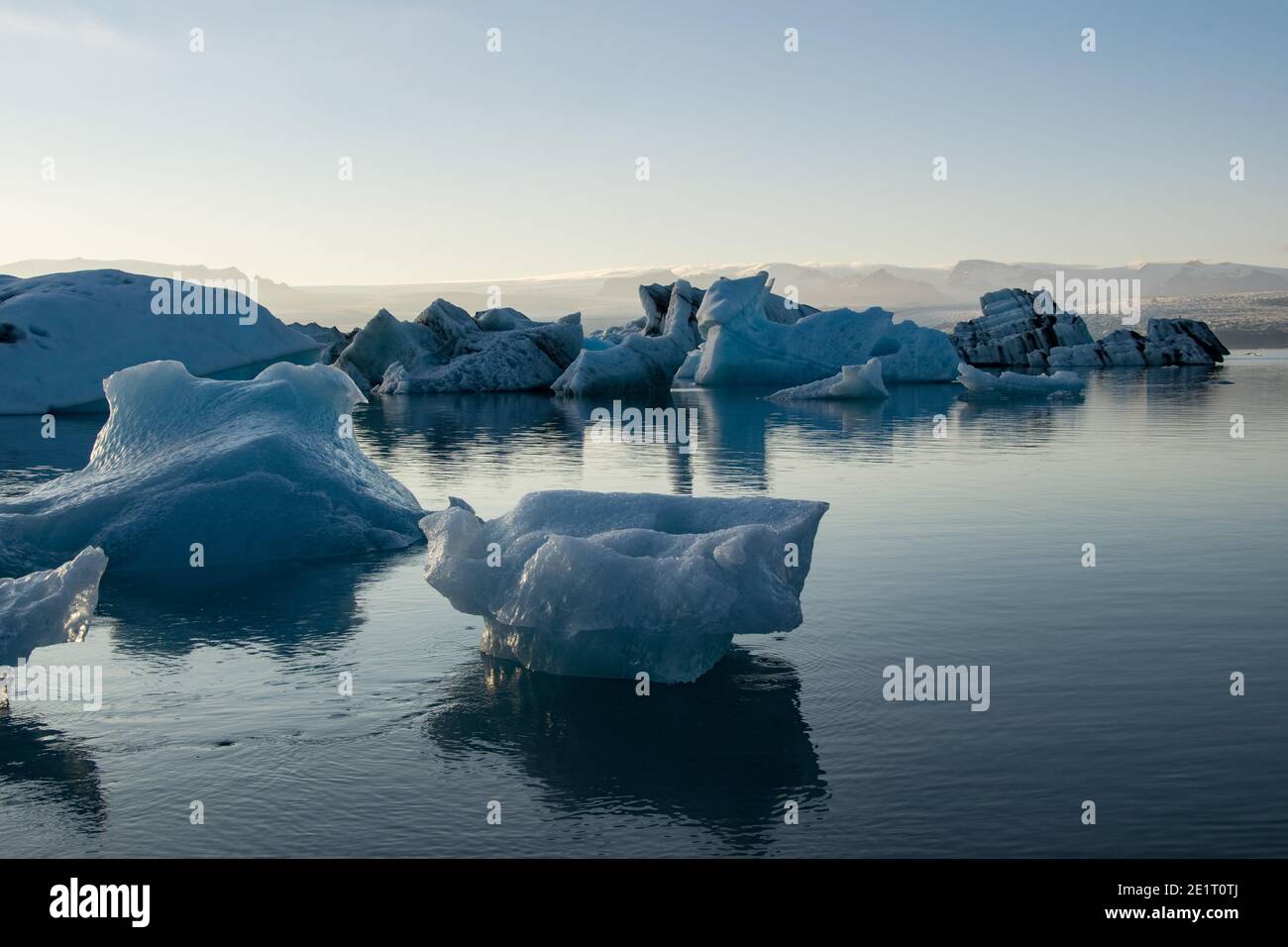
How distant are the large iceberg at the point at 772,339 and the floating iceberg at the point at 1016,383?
4.50 m

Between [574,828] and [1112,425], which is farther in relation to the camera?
[1112,425]

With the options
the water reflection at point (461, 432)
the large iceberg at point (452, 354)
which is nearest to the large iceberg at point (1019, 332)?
the large iceberg at point (452, 354)

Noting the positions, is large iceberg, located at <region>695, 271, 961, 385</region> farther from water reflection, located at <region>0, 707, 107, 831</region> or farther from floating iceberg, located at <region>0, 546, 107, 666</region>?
water reflection, located at <region>0, 707, 107, 831</region>

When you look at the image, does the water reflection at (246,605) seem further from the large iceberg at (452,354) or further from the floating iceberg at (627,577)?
the large iceberg at (452,354)

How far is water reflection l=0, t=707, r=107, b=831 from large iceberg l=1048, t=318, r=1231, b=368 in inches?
2135

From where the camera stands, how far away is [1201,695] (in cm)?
648

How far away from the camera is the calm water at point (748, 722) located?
4.90 metres

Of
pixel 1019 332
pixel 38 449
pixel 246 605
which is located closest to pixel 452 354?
pixel 38 449

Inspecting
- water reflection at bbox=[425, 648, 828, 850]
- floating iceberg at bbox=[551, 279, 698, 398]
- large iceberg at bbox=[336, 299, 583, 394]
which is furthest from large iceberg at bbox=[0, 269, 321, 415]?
water reflection at bbox=[425, 648, 828, 850]

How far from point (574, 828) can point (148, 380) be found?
928 centimetres

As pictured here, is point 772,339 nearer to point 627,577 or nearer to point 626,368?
point 626,368

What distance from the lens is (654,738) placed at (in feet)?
19.5

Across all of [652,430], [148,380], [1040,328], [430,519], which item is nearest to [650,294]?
[1040,328]
